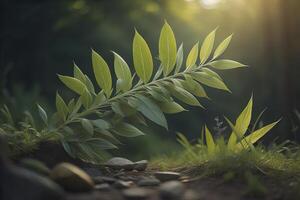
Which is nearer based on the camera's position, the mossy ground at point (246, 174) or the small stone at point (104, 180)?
the mossy ground at point (246, 174)

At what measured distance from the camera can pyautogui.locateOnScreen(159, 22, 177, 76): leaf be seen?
9.55 feet

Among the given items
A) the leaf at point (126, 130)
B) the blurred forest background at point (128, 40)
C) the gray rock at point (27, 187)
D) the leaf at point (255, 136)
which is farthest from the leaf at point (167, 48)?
the blurred forest background at point (128, 40)

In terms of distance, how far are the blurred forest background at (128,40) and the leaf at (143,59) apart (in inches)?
131

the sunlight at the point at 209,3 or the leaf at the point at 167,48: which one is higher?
the sunlight at the point at 209,3

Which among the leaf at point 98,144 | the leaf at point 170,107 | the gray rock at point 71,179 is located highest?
the leaf at point 170,107

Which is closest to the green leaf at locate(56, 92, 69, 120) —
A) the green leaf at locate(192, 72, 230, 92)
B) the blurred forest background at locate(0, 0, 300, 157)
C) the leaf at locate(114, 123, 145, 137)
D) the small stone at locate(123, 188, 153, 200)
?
the leaf at locate(114, 123, 145, 137)

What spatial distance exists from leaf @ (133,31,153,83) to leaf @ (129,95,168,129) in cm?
16

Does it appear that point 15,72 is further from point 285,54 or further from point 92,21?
point 285,54

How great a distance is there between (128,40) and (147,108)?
19.7 ft

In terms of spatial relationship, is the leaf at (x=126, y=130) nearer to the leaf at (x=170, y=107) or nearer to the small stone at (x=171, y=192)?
the leaf at (x=170, y=107)

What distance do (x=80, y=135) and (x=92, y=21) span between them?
18.9 feet

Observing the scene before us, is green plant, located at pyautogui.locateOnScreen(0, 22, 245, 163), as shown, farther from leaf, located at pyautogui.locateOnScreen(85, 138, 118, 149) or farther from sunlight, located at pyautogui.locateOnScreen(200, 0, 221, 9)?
sunlight, located at pyautogui.locateOnScreen(200, 0, 221, 9)

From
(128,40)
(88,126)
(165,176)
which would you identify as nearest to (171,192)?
(165,176)

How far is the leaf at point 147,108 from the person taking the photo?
109 inches
